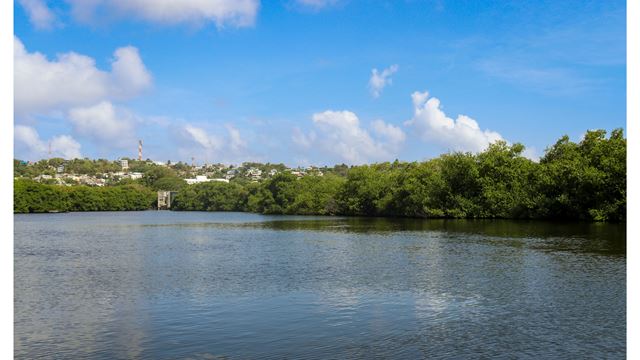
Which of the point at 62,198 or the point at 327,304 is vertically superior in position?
the point at 62,198

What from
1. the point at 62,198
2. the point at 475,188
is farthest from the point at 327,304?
the point at 62,198

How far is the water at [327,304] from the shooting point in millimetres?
16594

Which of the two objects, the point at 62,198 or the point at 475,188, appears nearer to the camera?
the point at 475,188

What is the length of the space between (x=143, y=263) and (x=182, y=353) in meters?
21.4

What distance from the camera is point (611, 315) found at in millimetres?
19469

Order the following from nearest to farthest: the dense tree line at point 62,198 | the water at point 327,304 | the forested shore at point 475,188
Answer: the water at point 327,304, the forested shore at point 475,188, the dense tree line at point 62,198

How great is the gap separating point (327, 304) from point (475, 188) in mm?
77980

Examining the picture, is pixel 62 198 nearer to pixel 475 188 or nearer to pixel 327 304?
pixel 475 188

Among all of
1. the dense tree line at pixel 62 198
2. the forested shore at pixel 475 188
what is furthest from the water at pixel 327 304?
the dense tree line at pixel 62 198

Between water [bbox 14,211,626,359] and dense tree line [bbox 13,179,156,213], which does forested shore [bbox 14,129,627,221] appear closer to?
dense tree line [bbox 13,179,156,213]

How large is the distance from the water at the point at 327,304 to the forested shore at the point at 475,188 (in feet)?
113

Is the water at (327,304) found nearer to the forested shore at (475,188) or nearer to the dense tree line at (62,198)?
the forested shore at (475,188)

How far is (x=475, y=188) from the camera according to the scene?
9625 centimetres
